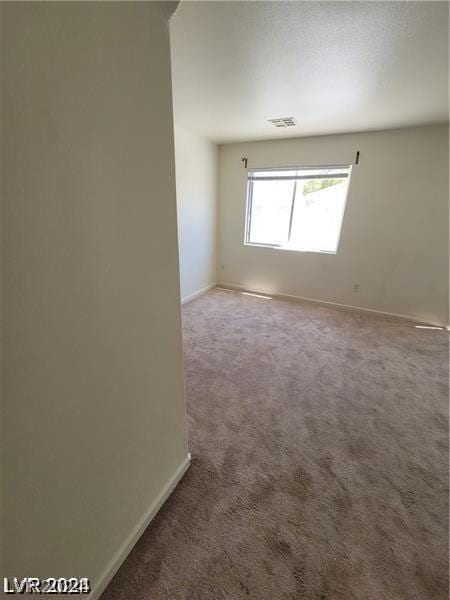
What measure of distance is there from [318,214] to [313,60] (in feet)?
7.57

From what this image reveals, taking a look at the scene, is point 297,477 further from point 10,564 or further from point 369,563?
point 10,564

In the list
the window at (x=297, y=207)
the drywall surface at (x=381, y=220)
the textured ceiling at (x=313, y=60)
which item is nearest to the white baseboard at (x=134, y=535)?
the textured ceiling at (x=313, y=60)

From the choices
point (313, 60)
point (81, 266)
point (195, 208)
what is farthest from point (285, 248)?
point (81, 266)

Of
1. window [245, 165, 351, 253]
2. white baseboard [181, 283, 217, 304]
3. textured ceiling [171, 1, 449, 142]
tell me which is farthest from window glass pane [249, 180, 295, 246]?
textured ceiling [171, 1, 449, 142]

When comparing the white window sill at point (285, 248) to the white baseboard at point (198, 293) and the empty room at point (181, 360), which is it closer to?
the white baseboard at point (198, 293)

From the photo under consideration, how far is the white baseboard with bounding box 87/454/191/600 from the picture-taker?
0.92 metres

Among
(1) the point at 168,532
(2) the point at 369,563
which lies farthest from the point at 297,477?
(1) the point at 168,532

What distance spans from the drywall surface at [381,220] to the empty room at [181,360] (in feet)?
0.24

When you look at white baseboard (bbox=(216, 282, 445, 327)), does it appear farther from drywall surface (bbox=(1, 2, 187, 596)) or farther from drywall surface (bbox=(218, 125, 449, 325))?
drywall surface (bbox=(1, 2, 187, 596))

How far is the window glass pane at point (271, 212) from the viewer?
3.81m

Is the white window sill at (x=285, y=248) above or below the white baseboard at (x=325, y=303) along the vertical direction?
above

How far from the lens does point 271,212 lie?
4.00m

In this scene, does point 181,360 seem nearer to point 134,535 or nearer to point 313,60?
point 134,535

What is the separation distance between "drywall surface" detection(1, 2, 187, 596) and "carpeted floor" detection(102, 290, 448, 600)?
0.35 metres
